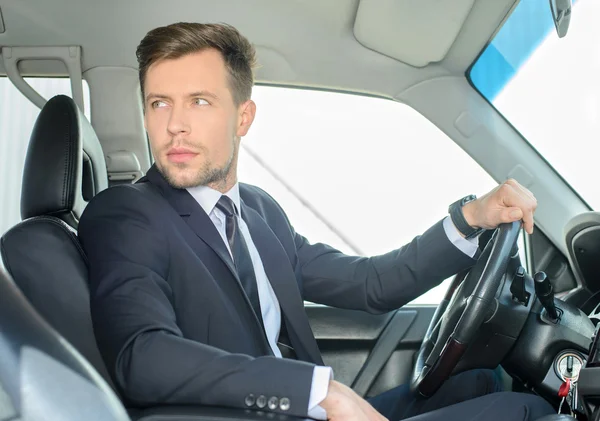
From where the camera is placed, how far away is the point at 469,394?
1932mm

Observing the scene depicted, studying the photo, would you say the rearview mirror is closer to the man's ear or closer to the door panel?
the man's ear

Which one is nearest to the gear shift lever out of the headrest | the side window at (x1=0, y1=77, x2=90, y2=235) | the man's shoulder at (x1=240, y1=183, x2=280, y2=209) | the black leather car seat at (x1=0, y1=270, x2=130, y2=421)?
the man's shoulder at (x1=240, y1=183, x2=280, y2=209)

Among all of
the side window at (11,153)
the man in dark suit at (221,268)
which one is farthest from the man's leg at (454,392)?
the side window at (11,153)

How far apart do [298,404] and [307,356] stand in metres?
0.53

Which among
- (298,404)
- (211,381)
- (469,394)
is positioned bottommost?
(469,394)

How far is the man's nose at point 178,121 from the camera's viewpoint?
1719mm

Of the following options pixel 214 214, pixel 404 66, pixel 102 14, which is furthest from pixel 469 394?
pixel 102 14

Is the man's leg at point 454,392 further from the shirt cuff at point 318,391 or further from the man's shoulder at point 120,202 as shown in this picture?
the man's shoulder at point 120,202

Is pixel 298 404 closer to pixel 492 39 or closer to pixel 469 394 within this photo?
pixel 469 394

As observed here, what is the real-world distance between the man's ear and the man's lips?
21cm

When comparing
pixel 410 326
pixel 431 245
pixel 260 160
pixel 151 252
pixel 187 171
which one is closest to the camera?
pixel 151 252

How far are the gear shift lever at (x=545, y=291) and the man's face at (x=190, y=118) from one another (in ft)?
2.31

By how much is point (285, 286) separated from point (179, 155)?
385 mm

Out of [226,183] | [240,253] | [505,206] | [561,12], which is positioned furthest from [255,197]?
Result: [561,12]
